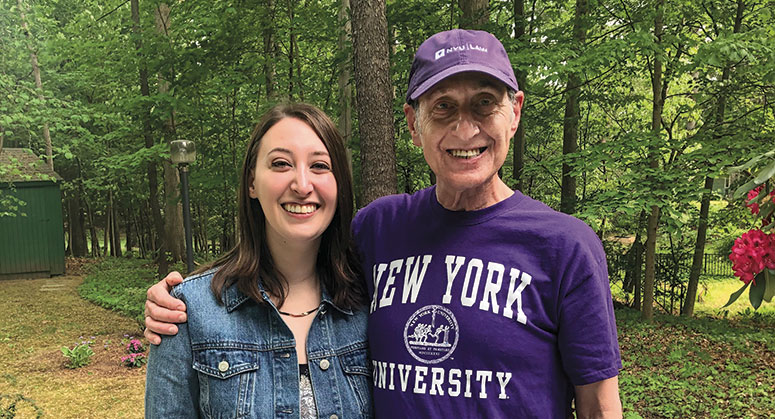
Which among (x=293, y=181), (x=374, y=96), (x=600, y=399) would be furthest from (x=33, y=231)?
(x=600, y=399)

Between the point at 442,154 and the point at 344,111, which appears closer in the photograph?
the point at 442,154

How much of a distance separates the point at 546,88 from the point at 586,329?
24.5 feet

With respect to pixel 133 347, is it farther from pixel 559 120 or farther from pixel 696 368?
pixel 559 120

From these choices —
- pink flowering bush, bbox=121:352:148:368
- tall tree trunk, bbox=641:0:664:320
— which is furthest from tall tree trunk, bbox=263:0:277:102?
tall tree trunk, bbox=641:0:664:320

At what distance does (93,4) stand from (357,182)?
1366cm

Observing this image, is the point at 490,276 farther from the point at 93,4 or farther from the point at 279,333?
the point at 93,4

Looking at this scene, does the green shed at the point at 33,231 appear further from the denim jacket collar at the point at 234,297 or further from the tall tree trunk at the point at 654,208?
the denim jacket collar at the point at 234,297

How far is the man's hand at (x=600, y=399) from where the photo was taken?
151cm

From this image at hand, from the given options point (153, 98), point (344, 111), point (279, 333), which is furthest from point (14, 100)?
point (279, 333)

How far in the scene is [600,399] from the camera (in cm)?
152

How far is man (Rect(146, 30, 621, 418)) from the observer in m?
1.49

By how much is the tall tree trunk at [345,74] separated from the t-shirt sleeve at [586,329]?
647cm

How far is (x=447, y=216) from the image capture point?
169cm

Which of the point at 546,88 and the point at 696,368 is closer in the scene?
the point at 696,368
